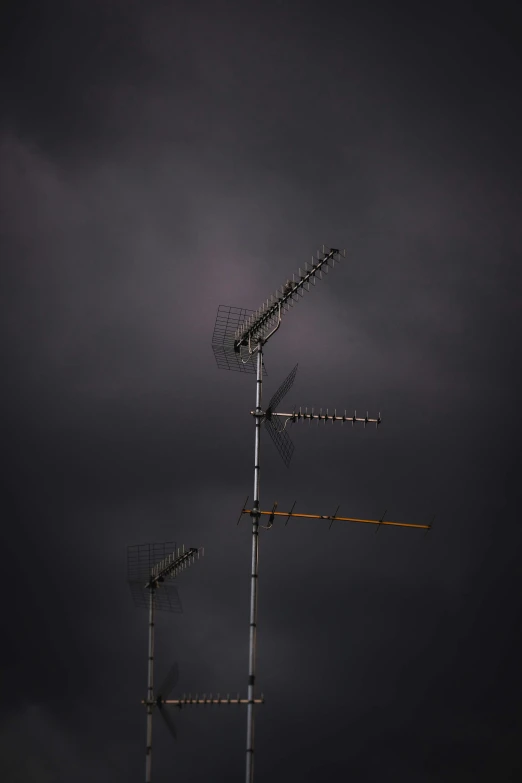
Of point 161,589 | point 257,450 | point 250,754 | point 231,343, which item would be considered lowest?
point 250,754

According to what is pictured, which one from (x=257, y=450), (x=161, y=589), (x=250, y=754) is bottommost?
(x=250, y=754)

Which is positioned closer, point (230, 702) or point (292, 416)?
point (230, 702)

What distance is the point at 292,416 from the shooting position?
85.8 ft

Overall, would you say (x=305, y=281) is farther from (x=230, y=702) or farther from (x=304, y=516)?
(x=230, y=702)

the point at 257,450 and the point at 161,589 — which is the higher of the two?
the point at 257,450

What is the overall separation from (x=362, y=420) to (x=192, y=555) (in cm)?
410

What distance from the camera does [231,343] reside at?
87.7 feet

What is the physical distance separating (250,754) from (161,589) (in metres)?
3.30

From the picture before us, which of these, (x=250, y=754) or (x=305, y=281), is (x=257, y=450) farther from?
(x=250, y=754)

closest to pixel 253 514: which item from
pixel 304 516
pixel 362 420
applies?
pixel 304 516

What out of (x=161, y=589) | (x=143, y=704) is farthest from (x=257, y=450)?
(x=143, y=704)

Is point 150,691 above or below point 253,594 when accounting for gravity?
below

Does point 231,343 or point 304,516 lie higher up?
point 231,343

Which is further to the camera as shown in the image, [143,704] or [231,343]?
[231,343]
